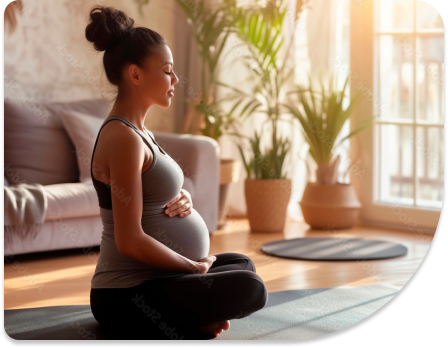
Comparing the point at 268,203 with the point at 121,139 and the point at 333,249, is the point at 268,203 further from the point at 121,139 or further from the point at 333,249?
the point at 121,139

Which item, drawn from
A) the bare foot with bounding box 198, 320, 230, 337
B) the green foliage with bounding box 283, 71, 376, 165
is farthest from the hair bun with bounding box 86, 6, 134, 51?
the green foliage with bounding box 283, 71, 376, 165

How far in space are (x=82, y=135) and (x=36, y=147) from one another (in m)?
0.28

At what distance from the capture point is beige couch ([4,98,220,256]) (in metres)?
3.60

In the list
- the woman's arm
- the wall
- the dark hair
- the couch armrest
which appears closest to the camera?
the woman's arm

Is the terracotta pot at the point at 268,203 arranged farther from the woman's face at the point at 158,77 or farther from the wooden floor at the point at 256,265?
the woman's face at the point at 158,77

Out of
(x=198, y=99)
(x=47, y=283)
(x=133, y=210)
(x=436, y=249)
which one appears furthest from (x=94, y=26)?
(x=198, y=99)

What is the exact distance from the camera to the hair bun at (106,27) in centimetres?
193

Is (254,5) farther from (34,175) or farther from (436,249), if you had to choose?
(436,249)

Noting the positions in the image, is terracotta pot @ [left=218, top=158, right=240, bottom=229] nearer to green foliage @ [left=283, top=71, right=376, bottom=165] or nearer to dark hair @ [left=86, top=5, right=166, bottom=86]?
green foliage @ [left=283, top=71, right=376, bottom=165]

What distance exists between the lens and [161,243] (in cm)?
190

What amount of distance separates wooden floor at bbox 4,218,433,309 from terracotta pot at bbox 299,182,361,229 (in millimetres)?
293

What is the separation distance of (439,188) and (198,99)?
180 centimetres

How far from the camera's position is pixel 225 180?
446cm

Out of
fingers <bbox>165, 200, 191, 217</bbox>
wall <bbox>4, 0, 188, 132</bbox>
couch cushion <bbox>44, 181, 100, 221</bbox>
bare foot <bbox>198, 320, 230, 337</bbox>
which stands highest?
wall <bbox>4, 0, 188, 132</bbox>
